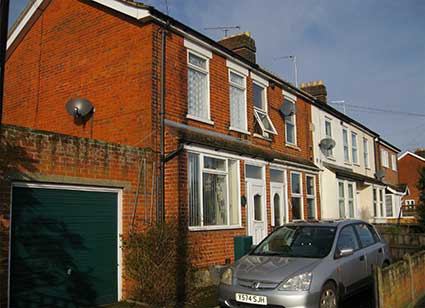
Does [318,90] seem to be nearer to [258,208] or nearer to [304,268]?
[258,208]

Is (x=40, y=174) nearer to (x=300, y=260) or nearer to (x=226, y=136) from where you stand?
Answer: (x=300, y=260)

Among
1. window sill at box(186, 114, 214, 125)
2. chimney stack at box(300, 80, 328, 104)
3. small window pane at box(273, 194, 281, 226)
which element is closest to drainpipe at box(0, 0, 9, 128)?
window sill at box(186, 114, 214, 125)

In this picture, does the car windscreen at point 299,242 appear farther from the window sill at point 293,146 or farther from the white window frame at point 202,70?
the window sill at point 293,146

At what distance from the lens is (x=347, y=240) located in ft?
27.2

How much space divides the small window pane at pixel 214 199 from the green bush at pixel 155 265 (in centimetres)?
271

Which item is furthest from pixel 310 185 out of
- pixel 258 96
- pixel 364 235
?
pixel 364 235

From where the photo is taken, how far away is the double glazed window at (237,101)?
13289 millimetres

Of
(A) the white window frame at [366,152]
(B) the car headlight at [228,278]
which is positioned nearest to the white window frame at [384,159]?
(A) the white window frame at [366,152]

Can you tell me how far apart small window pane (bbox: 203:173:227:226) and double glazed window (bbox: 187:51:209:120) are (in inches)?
64.6

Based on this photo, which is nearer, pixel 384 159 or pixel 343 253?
pixel 343 253

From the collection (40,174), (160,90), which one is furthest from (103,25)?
(40,174)

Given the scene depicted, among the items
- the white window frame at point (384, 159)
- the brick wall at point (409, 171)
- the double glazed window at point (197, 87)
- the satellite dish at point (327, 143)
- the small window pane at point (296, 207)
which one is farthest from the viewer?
the brick wall at point (409, 171)

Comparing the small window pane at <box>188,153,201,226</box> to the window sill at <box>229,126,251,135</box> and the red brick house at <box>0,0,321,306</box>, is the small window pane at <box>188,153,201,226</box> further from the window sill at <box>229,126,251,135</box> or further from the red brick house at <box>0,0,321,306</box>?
the window sill at <box>229,126,251,135</box>

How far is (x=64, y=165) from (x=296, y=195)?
9599 mm
